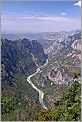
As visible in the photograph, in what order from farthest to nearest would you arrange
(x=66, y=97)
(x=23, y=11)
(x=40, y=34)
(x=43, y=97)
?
(x=43, y=97)
(x=66, y=97)
(x=23, y=11)
(x=40, y=34)

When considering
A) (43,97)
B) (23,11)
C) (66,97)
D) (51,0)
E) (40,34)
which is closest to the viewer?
(51,0)

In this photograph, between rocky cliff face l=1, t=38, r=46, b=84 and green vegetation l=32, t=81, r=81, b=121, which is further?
rocky cliff face l=1, t=38, r=46, b=84

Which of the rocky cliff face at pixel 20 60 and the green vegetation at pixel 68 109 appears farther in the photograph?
the rocky cliff face at pixel 20 60

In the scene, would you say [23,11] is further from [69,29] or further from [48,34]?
[69,29]

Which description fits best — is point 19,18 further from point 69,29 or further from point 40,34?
point 69,29

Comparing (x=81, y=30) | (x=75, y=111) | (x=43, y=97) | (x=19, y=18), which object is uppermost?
(x=19, y=18)

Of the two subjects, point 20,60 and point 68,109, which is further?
point 20,60

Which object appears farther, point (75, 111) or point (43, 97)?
point (43, 97)

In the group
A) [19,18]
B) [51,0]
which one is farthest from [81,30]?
[19,18]

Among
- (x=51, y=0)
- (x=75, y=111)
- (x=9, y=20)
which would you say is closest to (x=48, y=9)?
(x=9, y=20)

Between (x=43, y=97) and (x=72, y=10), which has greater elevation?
(x=72, y=10)
